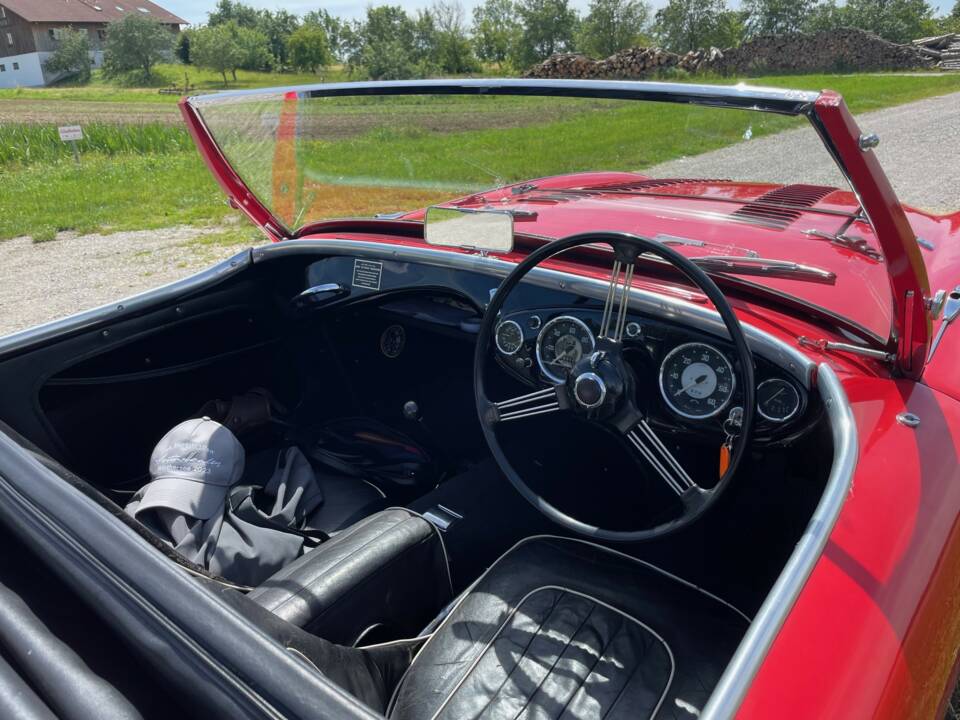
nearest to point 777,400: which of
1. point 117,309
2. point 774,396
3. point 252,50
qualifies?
point 774,396

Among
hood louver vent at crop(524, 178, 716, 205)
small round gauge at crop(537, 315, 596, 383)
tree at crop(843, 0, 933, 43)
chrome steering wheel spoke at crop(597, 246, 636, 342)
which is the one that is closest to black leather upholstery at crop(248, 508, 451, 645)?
small round gauge at crop(537, 315, 596, 383)

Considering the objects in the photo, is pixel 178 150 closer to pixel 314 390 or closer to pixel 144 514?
pixel 314 390

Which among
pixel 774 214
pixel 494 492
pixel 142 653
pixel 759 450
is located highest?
pixel 774 214

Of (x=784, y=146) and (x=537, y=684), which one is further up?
(x=784, y=146)

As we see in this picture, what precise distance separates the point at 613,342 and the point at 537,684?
816 mm

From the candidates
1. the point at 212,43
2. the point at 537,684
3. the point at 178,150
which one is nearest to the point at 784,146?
the point at 537,684

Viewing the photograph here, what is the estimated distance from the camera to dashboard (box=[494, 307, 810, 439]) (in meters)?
1.78

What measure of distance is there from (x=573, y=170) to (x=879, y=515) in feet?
5.82

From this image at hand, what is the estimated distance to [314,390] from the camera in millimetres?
3029

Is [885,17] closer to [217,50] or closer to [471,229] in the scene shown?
[471,229]

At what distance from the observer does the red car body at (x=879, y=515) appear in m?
1.07

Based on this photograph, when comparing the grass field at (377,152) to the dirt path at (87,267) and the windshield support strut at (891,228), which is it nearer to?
the windshield support strut at (891,228)

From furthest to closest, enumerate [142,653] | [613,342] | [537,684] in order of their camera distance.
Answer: [613,342] → [537,684] → [142,653]

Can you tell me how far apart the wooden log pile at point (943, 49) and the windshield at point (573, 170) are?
27401mm
